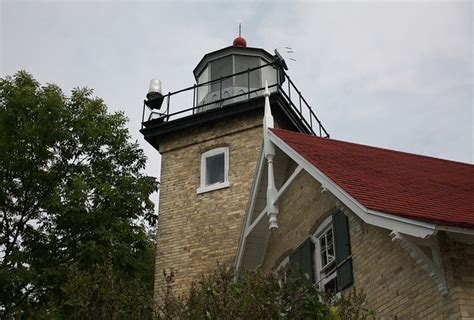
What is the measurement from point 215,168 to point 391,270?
35.4ft

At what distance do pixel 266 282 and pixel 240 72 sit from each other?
15.9m

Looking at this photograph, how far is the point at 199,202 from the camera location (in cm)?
1930

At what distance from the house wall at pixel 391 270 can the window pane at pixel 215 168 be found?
6733 mm

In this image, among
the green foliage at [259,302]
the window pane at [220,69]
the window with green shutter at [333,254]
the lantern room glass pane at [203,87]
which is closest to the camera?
the green foliage at [259,302]

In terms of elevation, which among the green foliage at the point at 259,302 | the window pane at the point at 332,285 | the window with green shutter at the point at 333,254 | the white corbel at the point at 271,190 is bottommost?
Answer: the green foliage at the point at 259,302

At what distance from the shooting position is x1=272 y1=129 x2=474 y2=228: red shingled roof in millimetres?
9047

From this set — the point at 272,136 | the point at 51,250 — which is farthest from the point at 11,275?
the point at 272,136

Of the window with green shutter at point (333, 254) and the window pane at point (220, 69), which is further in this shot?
the window pane at point (220, 69)

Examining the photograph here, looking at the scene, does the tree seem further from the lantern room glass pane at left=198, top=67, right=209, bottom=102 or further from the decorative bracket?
the decorative bracket

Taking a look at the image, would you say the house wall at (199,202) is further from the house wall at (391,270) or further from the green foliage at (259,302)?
the green foliage at (259,302)

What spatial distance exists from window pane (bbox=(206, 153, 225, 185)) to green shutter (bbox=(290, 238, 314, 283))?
737 cm

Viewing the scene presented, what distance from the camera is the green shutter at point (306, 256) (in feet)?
38.9

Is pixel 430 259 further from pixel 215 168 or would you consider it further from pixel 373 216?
pixel 215 168

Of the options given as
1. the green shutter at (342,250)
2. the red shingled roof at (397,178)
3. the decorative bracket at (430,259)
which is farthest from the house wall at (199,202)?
the decorative bracket at (430,259)
